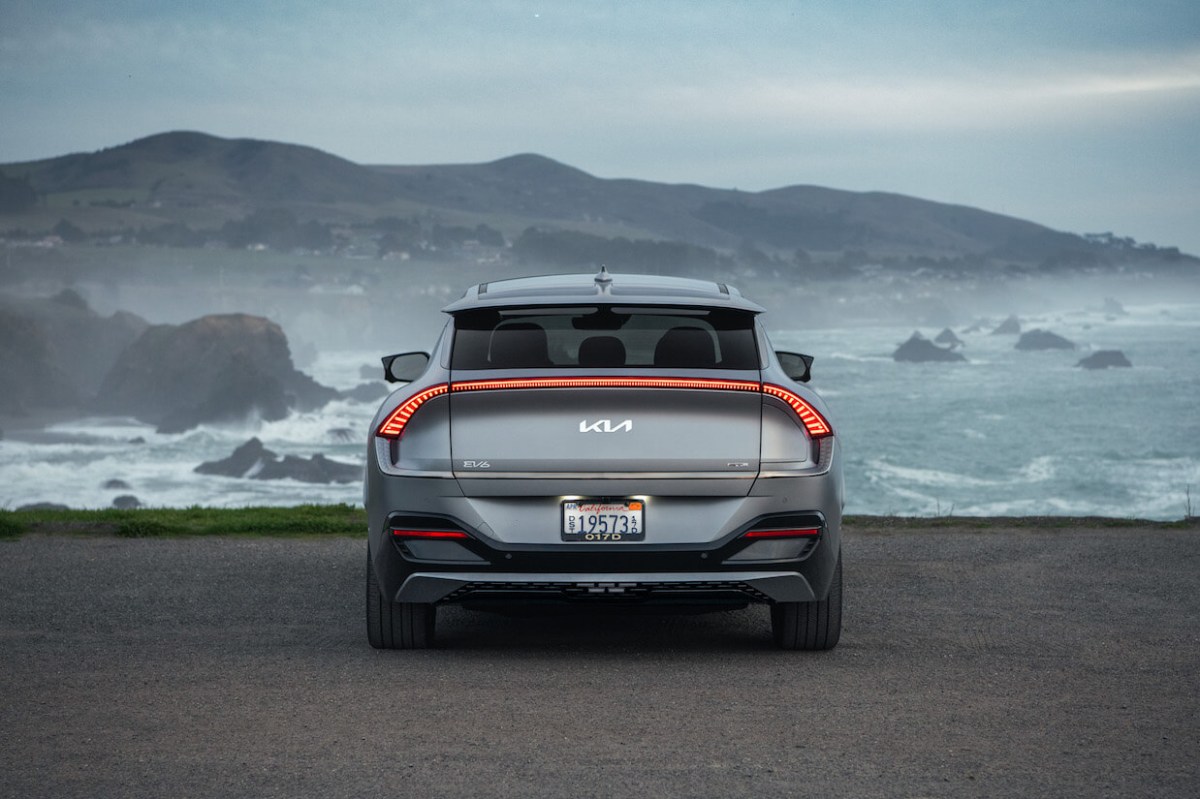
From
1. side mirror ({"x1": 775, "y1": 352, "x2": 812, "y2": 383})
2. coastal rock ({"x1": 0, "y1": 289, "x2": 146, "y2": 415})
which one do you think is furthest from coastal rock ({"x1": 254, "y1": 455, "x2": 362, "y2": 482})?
side mirror ({"x1": 775, "y1": 352, "x2": 812, "y2": 383})

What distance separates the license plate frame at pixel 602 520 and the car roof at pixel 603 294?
922 mm

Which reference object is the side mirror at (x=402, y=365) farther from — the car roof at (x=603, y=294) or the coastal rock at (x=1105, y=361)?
the coastal rock at (x=1105, y=361)

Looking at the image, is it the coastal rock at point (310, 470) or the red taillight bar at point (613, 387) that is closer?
the red taillight bar at point (613, 387)

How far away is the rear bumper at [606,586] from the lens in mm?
6039

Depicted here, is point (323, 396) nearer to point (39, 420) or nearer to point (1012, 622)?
point (39, 420)

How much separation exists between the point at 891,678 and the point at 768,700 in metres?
0.73

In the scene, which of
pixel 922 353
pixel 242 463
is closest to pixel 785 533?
pixel 242 463

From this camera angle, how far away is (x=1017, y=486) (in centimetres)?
9731

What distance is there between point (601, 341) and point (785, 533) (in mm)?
1184

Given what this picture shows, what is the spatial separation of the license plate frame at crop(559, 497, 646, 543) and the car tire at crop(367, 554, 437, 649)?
0.96 m

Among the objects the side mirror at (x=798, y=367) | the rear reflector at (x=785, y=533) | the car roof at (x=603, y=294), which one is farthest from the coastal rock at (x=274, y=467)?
the rear reflector at (x=785, y=533)

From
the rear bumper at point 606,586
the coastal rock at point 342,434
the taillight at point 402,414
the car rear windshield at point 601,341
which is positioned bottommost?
the coastal rock at point 342,434

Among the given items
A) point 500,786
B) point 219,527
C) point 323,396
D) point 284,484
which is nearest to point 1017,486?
point 284,484

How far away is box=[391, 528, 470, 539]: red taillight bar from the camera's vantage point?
20.0ft
